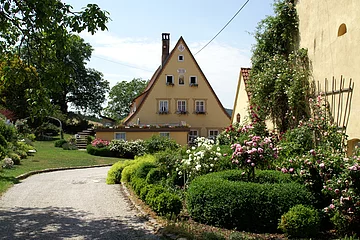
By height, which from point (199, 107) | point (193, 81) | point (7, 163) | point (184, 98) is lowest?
point (7, 163)

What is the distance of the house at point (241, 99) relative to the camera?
1668 cm

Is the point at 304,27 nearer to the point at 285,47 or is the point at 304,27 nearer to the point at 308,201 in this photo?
the point at 285,47

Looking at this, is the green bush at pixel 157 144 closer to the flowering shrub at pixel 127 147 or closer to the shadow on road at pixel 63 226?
the flowering shrub at pixel 127 147

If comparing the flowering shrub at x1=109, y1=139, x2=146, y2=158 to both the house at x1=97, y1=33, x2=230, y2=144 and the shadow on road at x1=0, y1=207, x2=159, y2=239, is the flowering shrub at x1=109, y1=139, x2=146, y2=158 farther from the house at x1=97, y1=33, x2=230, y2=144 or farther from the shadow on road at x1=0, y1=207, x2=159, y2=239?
the shadow on road at x1=0, y1=207, x2=159, y2=239

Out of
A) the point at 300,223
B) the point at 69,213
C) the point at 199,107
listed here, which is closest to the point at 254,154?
the point at 300,223

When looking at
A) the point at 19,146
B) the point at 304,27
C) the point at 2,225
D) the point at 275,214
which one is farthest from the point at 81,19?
the point at 19,146

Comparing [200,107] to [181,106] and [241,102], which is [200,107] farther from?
[241,102]

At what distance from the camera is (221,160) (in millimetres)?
10539

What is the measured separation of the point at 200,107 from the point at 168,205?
3114cm

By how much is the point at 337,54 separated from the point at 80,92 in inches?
1954

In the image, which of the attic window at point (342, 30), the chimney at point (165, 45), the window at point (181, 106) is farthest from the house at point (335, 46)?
the chimney at point (165, 45)

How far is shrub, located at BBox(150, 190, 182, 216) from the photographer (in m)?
8.28

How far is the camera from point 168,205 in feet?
27.1

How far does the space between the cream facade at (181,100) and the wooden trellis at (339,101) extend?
26.7 metres
